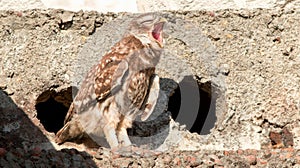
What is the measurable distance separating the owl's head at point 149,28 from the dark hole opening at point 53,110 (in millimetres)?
716

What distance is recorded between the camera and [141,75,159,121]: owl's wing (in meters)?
5.35

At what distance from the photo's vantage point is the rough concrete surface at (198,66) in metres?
5.61

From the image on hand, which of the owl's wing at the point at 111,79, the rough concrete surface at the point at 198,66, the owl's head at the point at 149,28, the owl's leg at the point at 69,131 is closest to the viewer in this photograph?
the owl's wing at the point at 111,79

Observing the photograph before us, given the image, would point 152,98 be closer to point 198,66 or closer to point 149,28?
point 149,28

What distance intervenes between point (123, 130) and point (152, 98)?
275 millimetres

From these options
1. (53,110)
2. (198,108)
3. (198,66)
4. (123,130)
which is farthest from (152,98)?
(53,110)

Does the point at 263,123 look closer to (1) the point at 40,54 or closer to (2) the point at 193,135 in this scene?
(2) the point at 193,135

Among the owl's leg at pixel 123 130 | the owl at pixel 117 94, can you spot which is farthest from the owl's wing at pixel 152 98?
the owl's leg at pixel 123 130

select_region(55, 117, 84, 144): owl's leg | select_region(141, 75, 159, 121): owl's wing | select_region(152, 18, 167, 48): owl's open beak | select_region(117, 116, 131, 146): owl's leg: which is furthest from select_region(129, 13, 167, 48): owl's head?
select_region(55, 117, 84, 144): owl's leg

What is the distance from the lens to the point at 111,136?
5.25 meters

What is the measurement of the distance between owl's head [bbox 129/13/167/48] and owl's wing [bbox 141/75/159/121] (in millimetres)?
248

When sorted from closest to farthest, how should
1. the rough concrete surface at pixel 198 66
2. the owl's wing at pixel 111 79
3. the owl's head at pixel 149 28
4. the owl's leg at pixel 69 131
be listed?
the owl's wing at pixel 111 79 < the owl's leg at pixel 69 131 < the owl's head at pixel 149 28 < the rough concrete surface at pixel 198 66

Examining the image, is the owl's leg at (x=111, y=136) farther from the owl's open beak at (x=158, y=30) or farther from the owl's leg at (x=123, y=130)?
the owl's open beak at (x=158, y=30)

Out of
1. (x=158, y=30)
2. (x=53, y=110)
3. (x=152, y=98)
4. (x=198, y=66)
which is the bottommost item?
(x=53, y=110)
